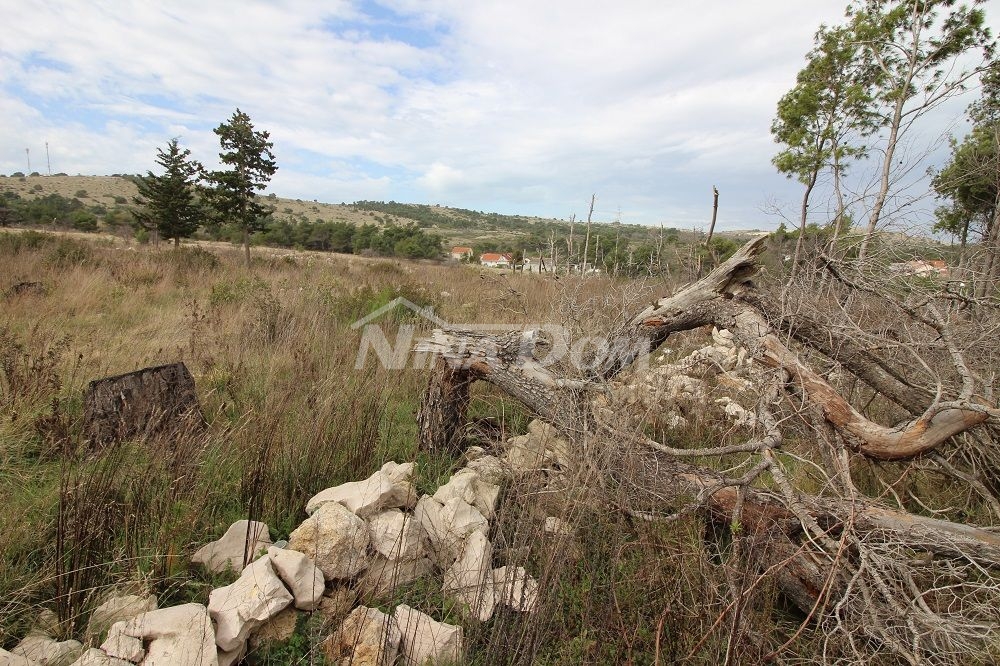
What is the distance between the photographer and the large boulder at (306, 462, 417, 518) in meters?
2.25

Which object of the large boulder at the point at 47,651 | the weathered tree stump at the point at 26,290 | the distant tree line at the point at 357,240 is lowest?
the large boulder at the point at 47,651

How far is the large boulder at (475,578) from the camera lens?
1801 mm

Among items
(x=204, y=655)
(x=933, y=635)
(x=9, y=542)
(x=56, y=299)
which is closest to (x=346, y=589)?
(x=204, y=655)

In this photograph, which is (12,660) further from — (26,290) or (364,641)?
(26,290)

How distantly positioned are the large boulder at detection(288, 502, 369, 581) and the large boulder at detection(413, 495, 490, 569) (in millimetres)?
312

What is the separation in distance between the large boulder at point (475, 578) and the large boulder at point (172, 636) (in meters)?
0.88

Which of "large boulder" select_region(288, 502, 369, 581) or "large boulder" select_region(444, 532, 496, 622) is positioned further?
"large boulder" select_region(288, 502, 369, 581)

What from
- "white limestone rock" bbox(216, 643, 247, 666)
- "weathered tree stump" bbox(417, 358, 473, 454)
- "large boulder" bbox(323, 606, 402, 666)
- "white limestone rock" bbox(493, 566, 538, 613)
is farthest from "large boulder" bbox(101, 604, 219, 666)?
"weathered tree stump" bbox(417, 358, 473, 454)

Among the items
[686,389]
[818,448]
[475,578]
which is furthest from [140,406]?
[686,389]

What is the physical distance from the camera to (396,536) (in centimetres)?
212

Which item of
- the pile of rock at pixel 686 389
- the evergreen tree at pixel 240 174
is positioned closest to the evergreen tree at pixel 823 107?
the pile of rock at pixel 686 389

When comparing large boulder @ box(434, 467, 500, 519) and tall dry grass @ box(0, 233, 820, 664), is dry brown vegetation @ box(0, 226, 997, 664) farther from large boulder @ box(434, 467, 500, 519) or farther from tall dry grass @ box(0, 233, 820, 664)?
large boulder @ box(434, 467, 500, 519)

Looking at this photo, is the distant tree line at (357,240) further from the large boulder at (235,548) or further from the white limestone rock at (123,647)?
the white limestone rock at (123,647)

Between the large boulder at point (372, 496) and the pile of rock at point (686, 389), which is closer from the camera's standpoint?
the large boulder at point (372, 496)
